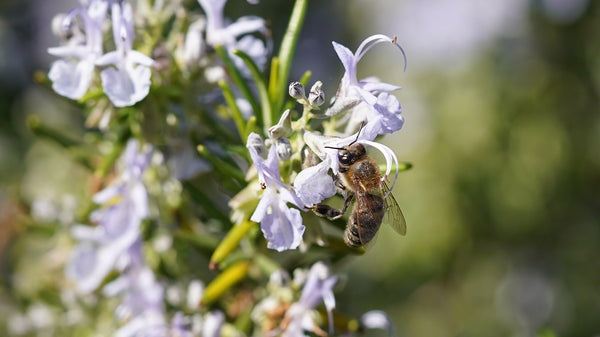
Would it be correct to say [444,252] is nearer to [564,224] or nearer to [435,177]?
[435,177]

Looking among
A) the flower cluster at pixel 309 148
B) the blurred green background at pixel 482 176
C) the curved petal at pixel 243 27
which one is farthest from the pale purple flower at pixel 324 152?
the blurred green background at pixel 482 176

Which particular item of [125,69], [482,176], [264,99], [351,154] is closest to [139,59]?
[125,69]

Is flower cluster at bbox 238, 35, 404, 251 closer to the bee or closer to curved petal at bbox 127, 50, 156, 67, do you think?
the bee

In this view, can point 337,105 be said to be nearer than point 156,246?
Yes

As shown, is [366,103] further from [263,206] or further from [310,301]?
[310,301]

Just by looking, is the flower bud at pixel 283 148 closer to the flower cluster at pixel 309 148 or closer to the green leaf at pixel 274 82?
the flower cluster at pixel 309 148

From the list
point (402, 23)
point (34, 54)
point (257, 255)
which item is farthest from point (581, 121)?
point (34, 54)

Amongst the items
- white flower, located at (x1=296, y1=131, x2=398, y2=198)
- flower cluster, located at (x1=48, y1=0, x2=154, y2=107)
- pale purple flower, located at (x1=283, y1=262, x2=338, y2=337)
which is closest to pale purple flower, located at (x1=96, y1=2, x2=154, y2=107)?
flower cluster, located at (x1=48, y1=0, x2=154, y2=107)
